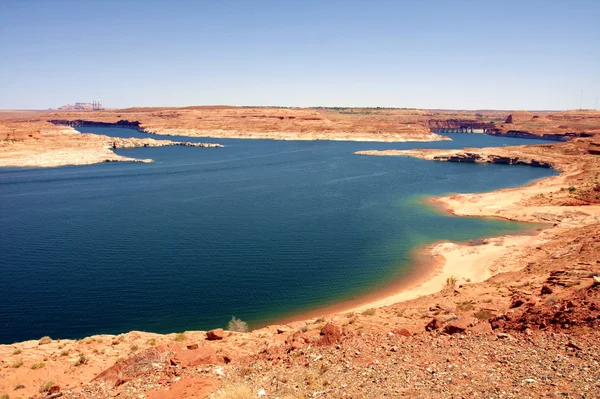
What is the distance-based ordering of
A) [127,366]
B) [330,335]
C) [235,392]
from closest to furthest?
[235,392] → [127,366] → [330,335]

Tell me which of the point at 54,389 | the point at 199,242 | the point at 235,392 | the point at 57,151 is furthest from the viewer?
the point at 57,151

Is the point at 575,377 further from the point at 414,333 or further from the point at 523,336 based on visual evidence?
the point at 414,333

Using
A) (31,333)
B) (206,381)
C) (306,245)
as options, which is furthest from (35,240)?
(206,381)

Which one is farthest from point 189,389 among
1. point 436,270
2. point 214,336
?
point 436,270

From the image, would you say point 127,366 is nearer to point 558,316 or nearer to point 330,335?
point 330,335

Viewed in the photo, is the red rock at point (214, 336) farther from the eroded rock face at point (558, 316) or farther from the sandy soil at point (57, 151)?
the sandy soil at point (57, 151)

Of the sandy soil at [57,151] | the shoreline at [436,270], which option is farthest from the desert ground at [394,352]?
the sandy soil at [57,151]
